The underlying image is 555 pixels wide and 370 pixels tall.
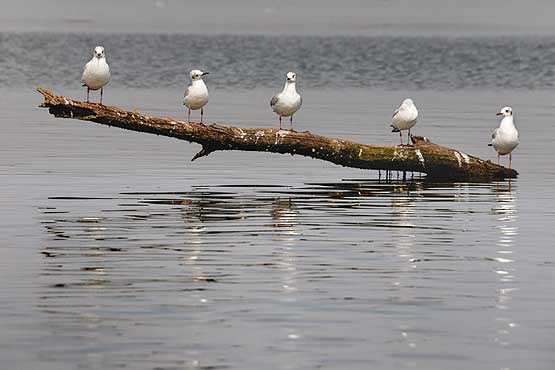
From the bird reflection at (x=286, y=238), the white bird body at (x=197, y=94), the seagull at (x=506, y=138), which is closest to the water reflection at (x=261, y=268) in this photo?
the bird reflection at (x=286, y=238)

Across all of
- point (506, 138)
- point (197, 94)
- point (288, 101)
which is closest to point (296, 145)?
point (288, 101)

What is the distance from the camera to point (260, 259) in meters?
19.2

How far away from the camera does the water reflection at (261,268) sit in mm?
15016

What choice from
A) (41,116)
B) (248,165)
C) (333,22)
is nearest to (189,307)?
(248,165)

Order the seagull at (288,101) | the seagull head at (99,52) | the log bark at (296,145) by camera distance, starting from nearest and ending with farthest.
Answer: the log bark at (296,145)
the seagull head at (99,52)
the seagull at (288,101)

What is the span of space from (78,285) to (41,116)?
29836mm

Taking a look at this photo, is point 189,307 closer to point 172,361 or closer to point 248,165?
point 172,361

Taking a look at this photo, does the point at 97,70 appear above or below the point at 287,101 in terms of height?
above

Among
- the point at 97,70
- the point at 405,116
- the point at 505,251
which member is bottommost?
the point at 505,251

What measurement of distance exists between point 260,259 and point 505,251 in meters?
3.40

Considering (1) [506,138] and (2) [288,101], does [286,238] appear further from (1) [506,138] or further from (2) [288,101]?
(1) [506,138]

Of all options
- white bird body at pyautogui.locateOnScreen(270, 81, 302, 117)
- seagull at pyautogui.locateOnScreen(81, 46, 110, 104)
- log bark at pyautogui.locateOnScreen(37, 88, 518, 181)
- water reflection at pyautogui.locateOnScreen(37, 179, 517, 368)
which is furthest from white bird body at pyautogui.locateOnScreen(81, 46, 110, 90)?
water reflection at pyautogui.locateOnScreen(37, 179, 517, 368)

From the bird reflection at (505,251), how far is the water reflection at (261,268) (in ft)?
0.13

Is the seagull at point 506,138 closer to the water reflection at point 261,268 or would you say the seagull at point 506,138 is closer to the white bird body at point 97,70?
the water reflection at point 261,268
